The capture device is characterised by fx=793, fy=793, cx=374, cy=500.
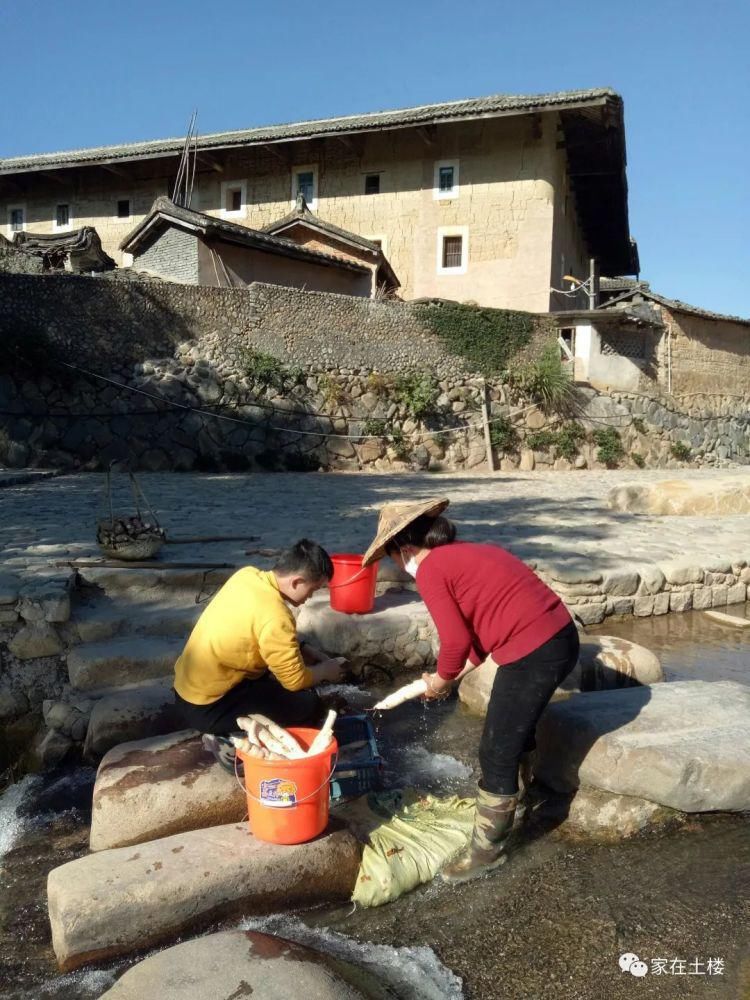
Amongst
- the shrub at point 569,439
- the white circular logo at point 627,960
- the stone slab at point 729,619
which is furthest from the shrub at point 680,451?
the white circular logo at point 627,960

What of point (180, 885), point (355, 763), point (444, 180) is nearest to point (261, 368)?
point (444, 180)

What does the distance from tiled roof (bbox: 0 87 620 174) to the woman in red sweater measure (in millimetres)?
19552

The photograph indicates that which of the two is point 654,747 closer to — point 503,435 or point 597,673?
point 597,673

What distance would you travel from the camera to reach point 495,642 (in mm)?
3246

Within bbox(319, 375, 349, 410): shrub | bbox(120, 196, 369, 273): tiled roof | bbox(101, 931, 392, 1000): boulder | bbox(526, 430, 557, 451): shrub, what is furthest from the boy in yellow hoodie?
bbox(120, 196, 369, 273): tiled roof

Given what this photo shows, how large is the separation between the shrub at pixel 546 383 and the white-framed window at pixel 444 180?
7288 millimetres

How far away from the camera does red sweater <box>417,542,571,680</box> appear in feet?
10.4

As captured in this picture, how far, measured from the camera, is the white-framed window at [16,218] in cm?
2761

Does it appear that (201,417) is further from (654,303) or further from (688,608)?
(654,303)

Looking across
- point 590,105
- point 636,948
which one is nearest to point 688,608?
point 636,948

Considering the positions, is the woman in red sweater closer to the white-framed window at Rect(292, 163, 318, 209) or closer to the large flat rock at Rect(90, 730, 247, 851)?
the large flat rock at Rect(90, 730, 247, 851)

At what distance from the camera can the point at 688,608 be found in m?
7.15

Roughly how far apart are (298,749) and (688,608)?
16.3 feet

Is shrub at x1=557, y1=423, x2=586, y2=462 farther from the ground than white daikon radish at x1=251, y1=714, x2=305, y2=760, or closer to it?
farther from the ground
